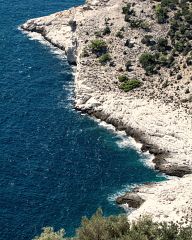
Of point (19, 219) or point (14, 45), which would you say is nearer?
point (19, 219)

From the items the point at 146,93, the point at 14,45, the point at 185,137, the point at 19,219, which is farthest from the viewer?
the point at 14,45

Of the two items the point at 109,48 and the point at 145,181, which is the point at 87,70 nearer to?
the point at 109,48

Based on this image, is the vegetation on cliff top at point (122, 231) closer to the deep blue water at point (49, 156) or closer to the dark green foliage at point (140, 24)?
the deep blue water at point (49, 156)

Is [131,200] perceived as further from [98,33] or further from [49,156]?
[98,33]

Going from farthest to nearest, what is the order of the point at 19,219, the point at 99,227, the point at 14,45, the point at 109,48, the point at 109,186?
the point at 14,45 → the point at 109,48 → the point at 109,186 → the point at 19,219 → the point at 99,227

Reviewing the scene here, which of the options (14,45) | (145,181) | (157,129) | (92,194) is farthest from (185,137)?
(14,45)

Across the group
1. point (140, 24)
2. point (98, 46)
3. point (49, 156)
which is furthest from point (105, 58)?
point (49, 156)
